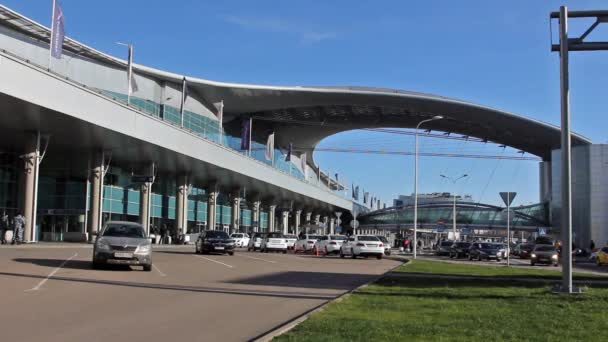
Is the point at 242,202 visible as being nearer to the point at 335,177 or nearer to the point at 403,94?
the point at 403,94

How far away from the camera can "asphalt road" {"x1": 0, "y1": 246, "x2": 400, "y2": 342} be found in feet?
31.0

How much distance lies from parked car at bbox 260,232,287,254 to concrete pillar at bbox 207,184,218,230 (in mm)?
19459

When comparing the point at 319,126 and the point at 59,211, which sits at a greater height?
the point at 319,126

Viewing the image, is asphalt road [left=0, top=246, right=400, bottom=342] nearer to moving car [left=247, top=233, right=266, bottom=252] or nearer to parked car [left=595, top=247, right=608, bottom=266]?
parked car [left=595, top=247, right=608, bottom=266]

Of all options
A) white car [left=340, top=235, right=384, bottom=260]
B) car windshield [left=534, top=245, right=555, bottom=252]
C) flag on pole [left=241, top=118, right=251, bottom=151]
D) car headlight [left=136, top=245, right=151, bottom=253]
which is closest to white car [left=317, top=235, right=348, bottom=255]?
white car [left=340, top=235, right=384, bottom=260]

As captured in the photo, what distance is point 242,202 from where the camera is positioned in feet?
306

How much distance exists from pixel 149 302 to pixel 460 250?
44.0m

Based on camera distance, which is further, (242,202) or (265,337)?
(242,202)

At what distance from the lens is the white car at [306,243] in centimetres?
5120

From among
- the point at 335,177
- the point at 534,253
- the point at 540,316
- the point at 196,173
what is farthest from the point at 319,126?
the point at 540,316

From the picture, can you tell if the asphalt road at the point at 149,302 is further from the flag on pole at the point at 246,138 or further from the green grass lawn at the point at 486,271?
the flag on pole at the point at 246,138

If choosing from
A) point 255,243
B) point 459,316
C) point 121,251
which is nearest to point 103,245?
point 121,251

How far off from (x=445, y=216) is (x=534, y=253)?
83.2 meters

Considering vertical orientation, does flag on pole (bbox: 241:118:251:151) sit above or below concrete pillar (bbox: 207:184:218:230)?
above
